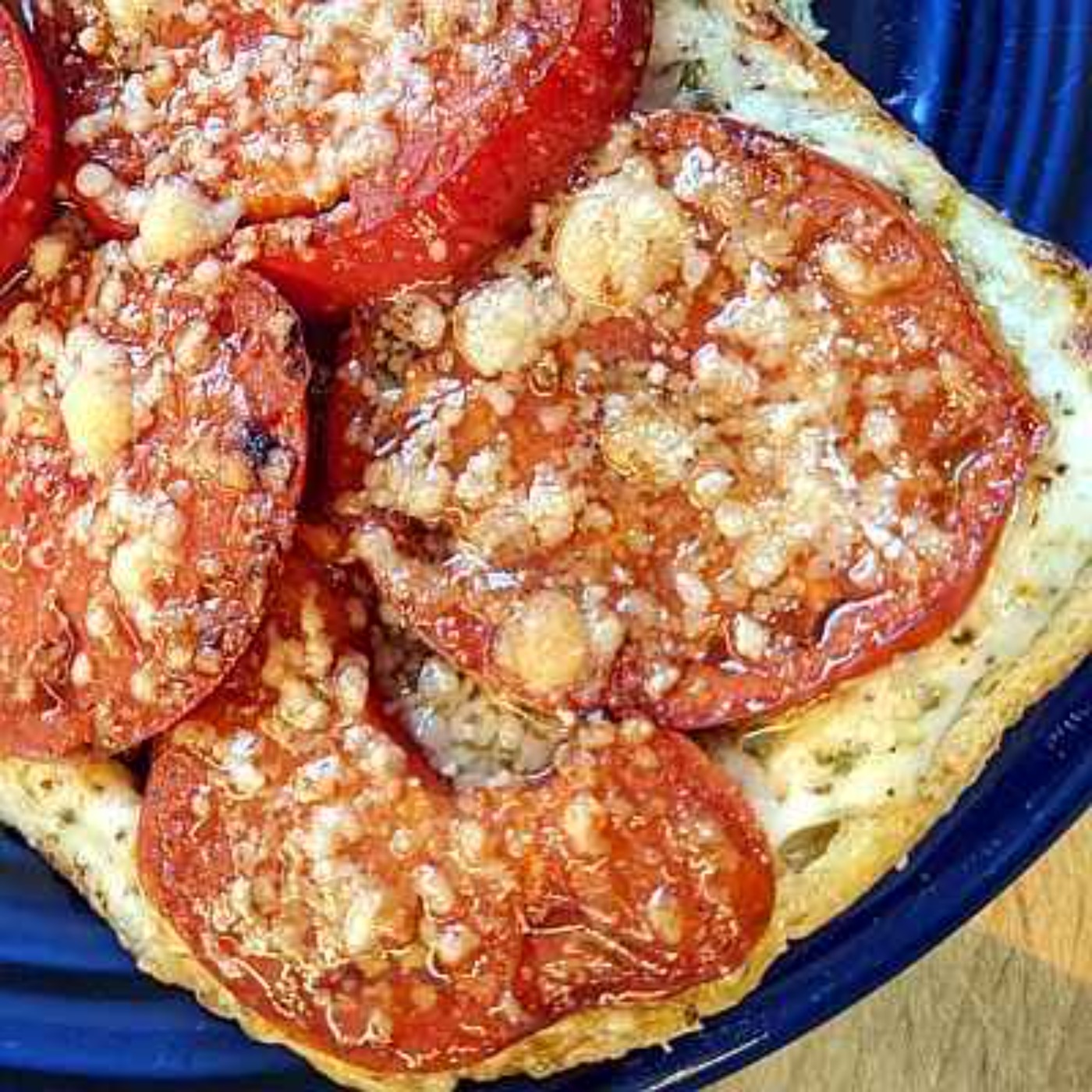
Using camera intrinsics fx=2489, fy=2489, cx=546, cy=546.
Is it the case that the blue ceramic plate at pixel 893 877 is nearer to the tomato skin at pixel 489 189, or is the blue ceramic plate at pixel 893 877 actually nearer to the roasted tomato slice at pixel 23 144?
the tomato skin at pixel 489 189

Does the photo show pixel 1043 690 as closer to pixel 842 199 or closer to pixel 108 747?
pixel 842 199

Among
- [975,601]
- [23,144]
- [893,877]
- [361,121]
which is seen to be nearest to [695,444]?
[975,601]

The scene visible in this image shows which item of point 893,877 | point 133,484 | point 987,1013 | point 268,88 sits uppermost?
point 268,88

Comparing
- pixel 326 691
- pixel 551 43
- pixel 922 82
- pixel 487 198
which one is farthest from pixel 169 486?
pixel 922 82

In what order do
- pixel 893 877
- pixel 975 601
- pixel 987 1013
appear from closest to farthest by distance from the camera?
pixel 975 601 → pixel 893 877 → pixel 987 1013

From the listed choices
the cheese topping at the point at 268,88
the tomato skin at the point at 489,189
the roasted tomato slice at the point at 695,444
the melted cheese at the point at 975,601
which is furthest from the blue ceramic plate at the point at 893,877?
the cheese topping at the point at 268,88

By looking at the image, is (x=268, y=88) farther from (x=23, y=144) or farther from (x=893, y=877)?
(x=893, y=877)

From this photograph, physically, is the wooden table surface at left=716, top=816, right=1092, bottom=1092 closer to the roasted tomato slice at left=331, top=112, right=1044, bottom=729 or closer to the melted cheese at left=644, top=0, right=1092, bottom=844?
the melted cheese at left=644, top=0, right=1092, bottom=844
